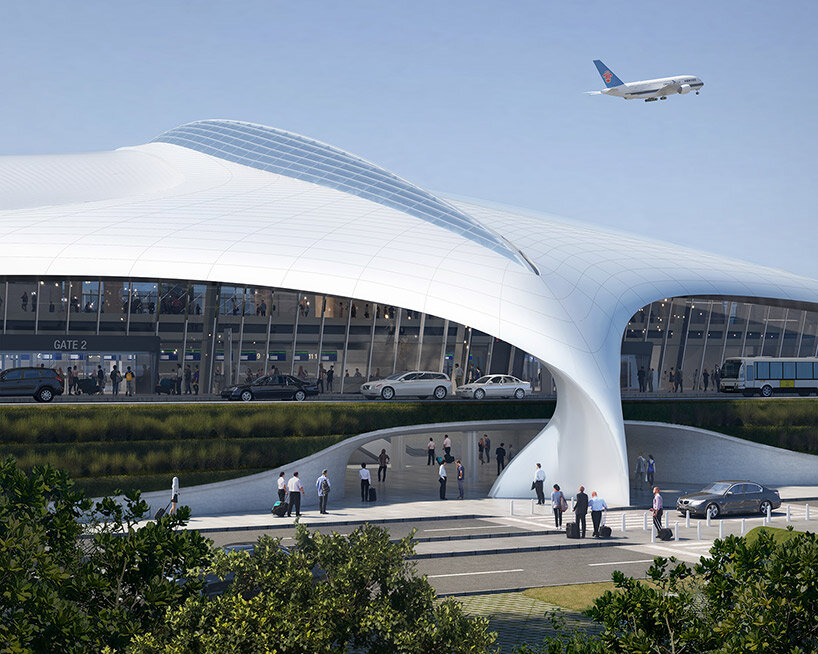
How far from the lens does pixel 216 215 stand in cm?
4228

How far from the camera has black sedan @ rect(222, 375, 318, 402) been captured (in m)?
38.5

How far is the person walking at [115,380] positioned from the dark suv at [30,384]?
341 cm

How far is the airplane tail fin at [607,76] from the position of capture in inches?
2472

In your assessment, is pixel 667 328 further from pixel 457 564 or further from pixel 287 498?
pixel 457 564

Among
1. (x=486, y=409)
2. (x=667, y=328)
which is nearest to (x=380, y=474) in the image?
(x=486, y=409)

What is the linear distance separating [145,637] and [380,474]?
33.9 m

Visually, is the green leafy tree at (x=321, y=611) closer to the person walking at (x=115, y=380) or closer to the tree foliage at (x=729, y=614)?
the tree foliage at (x=729, y=614)

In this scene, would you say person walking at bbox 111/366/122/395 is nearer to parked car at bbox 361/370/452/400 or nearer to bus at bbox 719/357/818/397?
parked car at bbox 361/370/452/400

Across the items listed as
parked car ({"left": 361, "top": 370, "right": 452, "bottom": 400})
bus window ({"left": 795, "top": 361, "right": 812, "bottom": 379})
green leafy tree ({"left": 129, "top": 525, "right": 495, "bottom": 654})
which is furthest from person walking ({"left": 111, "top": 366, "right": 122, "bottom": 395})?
bus window ({"left": 795, "top": 361, "right": 812, "bottom": 379})

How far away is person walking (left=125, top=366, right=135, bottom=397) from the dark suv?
3.79m

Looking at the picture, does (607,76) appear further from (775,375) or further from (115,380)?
(115,380)

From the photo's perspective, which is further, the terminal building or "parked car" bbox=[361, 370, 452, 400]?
"parked car" bbox=[361, 370, 452, 400]

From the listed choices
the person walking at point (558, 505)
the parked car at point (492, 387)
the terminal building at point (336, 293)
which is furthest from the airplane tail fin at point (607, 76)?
the person walking at point (558, 505)

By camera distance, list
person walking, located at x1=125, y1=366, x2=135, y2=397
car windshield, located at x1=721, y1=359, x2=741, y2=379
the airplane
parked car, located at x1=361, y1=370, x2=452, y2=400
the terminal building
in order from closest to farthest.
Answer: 1. the terminal building
2. person walking, located at x1=125, y1=366, x2=135, y2=397
3. parked car, located at x1=361, y1=370, x2=452, y2=400
4. car windshield, located at x1=721, y1=359, x2=741, y2=379
5. the airplane
